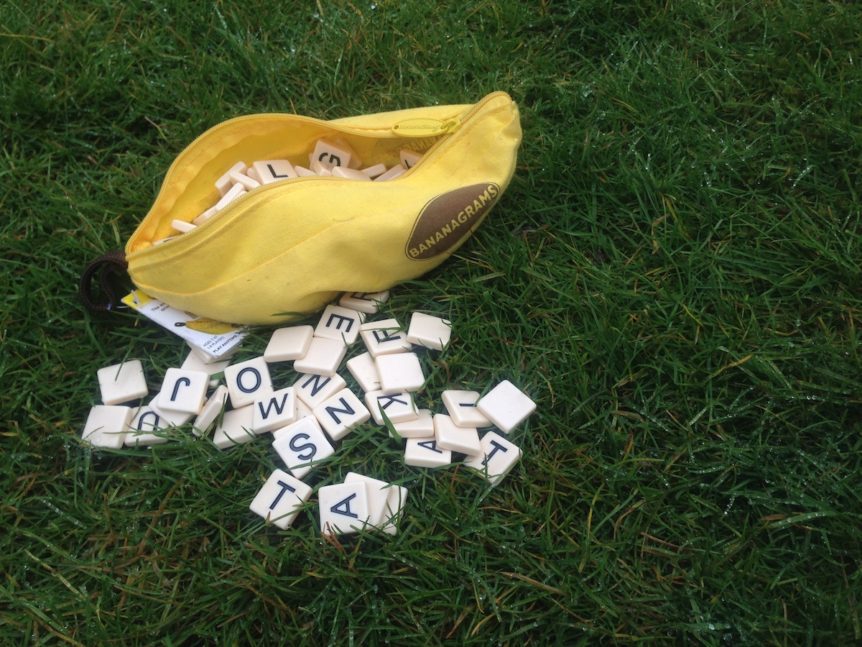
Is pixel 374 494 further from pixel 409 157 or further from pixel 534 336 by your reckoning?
pixel 409 157

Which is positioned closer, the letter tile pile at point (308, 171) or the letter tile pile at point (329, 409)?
the letter tile pile at point (329, 409)

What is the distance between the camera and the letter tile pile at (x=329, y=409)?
1847 millimetres

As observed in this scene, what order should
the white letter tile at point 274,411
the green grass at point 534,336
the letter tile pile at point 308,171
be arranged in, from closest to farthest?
the green grass at point 534,336, the white letter tile at point 274,411, the letter tile pile at point 308,171

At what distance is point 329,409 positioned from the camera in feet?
6.44

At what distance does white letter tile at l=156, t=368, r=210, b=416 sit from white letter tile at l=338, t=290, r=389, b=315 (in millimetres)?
444

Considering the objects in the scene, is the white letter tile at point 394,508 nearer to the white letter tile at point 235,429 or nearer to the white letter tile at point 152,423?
the white letter tile at point 235,429

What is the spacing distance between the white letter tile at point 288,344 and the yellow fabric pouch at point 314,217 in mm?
45

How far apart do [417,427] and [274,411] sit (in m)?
0.39

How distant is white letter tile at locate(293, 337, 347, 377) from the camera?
79.7 inches

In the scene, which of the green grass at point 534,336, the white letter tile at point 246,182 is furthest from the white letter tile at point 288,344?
the white letter tile at point 246,182

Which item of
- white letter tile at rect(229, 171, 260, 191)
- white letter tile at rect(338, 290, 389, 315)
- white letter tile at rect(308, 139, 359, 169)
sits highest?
white letter tile at rect(229, 171, 260, 191)

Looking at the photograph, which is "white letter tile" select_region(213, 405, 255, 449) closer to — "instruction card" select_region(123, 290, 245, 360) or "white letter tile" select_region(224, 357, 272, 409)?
"white letter tile" select_region(224, 357, 272, 409)

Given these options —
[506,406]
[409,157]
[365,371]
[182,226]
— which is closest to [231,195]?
[182,226]

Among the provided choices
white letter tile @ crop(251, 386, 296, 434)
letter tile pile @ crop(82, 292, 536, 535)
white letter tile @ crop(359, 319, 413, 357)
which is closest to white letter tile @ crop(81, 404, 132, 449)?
letter tile pile @ crop(82, 292, 536, 535)
